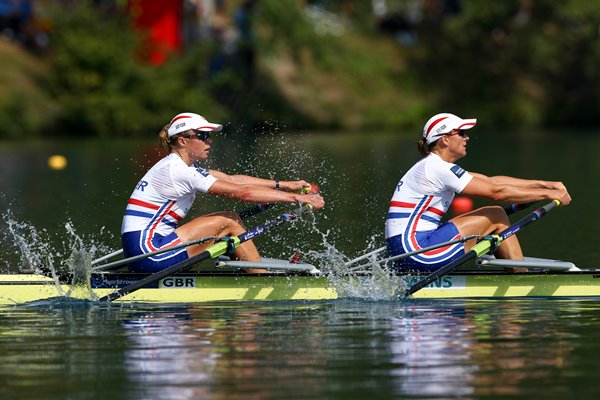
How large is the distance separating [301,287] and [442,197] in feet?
5.31

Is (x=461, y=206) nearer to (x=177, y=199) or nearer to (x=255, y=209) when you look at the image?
(x=255, y=209)

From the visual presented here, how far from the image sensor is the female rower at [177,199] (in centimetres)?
1397

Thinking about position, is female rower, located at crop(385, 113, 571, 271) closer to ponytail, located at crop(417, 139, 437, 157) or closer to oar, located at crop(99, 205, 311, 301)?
ponytail, located at crop(417, 139, 437, 157)

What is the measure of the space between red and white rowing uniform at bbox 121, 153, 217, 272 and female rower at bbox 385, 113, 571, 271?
1897mm

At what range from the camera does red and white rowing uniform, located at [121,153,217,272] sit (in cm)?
1396

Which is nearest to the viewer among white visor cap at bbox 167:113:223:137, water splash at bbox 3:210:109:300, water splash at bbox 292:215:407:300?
water splash at bbox 292:215:407:300

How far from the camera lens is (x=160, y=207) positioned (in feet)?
46.1

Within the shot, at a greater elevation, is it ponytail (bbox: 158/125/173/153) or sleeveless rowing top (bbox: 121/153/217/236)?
ponytail (bbox: 158/125/173/153)

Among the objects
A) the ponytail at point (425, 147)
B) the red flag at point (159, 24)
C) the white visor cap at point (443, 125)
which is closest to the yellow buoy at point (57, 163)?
the red flag at point (159, 24)

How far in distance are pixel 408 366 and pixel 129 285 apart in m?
3.93

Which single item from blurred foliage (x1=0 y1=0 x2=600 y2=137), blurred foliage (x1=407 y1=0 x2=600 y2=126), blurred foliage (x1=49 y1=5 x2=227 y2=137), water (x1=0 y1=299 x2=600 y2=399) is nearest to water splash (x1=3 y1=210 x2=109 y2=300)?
water (x1=0 y1=299 x2=600 y2=399)

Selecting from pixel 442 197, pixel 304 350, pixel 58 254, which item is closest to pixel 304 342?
pixel 304 350

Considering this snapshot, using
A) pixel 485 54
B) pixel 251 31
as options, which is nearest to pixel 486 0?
pixel 485 54

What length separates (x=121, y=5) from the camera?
49500 millimetres
